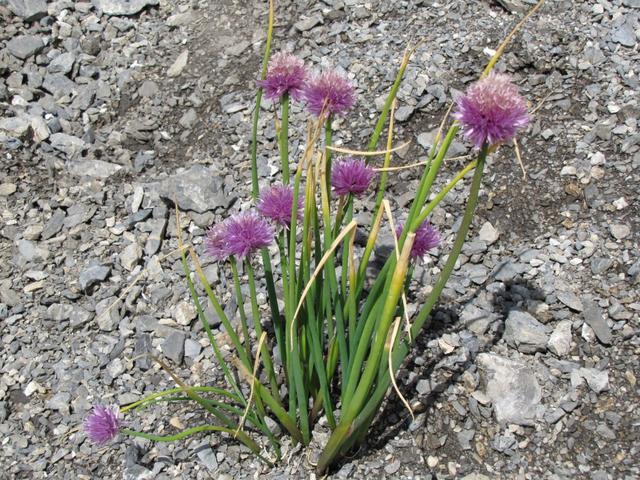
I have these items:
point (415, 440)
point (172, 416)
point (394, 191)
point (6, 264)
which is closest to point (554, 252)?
point (394, 191)

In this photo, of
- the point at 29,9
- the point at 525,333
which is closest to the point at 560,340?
the point at 525,333

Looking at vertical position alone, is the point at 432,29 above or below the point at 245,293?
above

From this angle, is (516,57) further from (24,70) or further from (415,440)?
(24,70)

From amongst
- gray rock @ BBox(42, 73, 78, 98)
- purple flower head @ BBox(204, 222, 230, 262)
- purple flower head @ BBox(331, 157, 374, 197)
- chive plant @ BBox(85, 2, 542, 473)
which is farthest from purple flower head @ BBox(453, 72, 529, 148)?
gray rock @ BBox(42, 73, 78, 98)

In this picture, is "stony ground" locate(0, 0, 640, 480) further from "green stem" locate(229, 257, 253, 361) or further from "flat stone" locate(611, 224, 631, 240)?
"green stem" locate(229, 257, 253, 361)

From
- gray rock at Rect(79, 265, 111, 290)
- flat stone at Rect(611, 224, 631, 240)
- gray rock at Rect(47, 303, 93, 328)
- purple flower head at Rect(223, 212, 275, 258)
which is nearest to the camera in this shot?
purple flower head at Rect(223, 212, 275, 258)

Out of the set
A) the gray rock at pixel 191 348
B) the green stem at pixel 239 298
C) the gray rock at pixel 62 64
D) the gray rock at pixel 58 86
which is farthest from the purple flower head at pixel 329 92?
the gray rock at pixel 62 64
